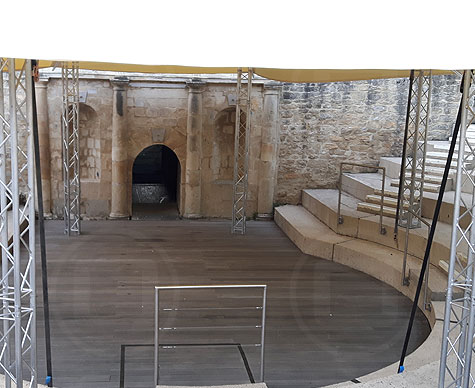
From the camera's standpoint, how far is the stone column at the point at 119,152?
43.2 ft

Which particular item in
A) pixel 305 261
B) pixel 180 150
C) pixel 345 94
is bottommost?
pixel 305 261

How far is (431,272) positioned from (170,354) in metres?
4.10

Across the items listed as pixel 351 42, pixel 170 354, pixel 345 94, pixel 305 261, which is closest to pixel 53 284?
pixel 170 354

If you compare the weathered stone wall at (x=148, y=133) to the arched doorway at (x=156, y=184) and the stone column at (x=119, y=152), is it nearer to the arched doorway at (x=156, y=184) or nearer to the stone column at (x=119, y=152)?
the stone column at (x=119, y=152)

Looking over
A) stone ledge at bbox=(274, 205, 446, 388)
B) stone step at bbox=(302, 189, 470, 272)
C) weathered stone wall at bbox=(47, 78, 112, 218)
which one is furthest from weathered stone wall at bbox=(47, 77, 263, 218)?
stone step at bbox=(302, 189, 470, 272)

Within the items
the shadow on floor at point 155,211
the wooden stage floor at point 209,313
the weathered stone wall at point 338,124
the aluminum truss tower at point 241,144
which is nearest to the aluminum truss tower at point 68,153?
the wooden stage floor at point 209,313

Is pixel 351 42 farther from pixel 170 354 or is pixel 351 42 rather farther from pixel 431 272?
pixel 431 272

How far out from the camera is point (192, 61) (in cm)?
456

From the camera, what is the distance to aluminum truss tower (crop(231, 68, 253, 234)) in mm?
12453

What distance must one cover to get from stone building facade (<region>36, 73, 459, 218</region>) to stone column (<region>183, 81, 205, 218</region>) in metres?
0.02

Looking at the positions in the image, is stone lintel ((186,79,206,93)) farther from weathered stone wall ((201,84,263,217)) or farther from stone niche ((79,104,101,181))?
stone niche ((79,104,101,181))

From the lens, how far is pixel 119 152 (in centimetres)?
1342

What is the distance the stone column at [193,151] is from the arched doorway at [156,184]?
1.78 feet

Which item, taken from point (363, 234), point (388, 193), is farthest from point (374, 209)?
point (363, 234)
